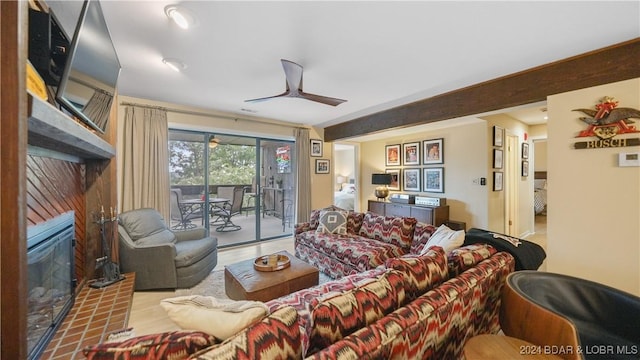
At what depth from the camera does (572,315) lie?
149 cm

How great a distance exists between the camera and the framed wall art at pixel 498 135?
4.19 metres

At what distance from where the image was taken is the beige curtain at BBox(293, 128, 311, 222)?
16.2 feet

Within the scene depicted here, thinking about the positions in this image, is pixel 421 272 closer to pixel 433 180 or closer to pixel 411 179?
pixel 433 180

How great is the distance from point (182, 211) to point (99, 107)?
2791 millimetres

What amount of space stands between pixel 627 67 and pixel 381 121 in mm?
2537

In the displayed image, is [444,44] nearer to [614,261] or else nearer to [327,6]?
[327,6]

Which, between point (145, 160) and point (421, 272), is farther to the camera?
point (145, 160)

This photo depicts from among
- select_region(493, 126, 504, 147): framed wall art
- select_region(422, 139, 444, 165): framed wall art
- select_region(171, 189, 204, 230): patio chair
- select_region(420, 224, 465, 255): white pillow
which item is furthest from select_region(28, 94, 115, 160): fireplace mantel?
select_region(493, 126, 504, 147): framed wall art

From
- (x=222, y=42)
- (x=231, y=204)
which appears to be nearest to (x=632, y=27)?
(x=222, y=42)

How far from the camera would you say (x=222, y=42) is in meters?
1.96

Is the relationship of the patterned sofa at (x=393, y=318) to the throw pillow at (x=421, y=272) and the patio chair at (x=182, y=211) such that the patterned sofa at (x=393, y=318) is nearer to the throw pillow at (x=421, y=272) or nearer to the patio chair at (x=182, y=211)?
the throw pillow at (x=421, y=272)

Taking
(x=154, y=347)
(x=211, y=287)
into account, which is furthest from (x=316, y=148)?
(x=154, y=347)

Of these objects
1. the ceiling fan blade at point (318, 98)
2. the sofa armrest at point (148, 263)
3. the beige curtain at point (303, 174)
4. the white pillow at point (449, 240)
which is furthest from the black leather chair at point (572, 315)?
the beige curtain at point (303, 174)

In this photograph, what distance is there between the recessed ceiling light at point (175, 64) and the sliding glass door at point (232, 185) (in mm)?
1970
